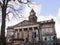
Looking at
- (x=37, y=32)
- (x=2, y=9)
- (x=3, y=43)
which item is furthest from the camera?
(x=37, y=32)

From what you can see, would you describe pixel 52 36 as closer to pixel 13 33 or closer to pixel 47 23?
pixel 47 23

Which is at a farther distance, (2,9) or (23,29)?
(23,29)

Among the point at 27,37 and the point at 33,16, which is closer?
the point at 27,37

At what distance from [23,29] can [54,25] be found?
44.6 ft

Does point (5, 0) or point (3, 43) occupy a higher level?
point (5, 0)

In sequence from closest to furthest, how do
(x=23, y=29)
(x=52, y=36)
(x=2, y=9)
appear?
(x=2, y=9) < (x=52, y=36) < (x=23, y=29)

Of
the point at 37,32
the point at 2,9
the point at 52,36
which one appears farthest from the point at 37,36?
the point at 2,9

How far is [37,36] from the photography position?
56375 mm

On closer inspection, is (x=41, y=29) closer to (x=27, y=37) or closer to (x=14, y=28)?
(x=27, y=37)

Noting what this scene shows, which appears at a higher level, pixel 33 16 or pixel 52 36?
pixel 33 16

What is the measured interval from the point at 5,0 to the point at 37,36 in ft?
150

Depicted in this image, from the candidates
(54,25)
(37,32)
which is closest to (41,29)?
(37,32)

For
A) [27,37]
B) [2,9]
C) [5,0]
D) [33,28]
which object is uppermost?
[5,0]

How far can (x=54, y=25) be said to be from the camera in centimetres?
5534
